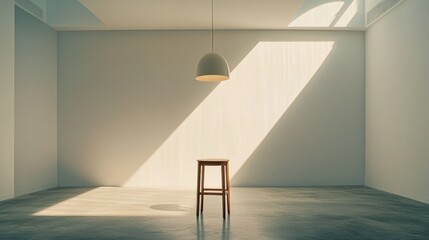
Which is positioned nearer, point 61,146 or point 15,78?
point 15,78

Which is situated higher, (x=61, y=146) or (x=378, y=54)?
(x=378, y=54)

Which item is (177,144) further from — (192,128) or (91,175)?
(91,175)

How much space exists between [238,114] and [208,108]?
658 mm

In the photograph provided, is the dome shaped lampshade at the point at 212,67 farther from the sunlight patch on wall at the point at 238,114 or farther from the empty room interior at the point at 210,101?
the sunlight patch on wall at the point at 238,114

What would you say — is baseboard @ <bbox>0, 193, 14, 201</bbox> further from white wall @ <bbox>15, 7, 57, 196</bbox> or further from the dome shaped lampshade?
the dome shaped lampshade

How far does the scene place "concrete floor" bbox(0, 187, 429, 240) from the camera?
14.5ft

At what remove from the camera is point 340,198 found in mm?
7066

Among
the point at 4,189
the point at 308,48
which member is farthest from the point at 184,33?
the point at 4,189

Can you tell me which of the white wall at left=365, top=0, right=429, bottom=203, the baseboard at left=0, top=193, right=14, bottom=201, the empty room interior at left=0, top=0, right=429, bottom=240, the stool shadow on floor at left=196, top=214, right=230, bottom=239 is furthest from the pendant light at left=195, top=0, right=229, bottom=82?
the baseboard at left=0, top=193, right=14, bottom=201

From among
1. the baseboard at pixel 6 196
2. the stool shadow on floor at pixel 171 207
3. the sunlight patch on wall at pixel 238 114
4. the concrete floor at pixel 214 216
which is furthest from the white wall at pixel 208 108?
the stool shadow on floor at pixel 171 207

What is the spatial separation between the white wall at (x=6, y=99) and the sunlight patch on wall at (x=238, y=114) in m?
2.58

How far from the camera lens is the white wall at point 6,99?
22.0 ft

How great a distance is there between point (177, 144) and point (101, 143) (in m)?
1.63

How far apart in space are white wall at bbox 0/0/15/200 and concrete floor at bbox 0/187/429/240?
16.2 inches
